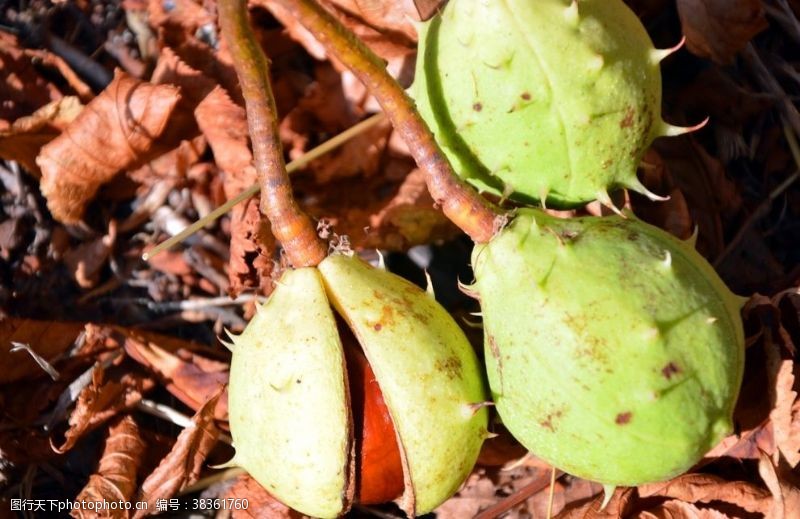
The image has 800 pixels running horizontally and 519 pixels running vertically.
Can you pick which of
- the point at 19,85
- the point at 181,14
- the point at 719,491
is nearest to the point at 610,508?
the point at 719,491

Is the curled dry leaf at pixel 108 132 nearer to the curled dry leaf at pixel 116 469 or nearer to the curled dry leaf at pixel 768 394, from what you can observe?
the curled dry leaf at pixel 116 469

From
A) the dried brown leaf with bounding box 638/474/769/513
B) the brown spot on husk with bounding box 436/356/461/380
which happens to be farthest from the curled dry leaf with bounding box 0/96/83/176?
the dried brown leaf with bounding box 638/474/769/513

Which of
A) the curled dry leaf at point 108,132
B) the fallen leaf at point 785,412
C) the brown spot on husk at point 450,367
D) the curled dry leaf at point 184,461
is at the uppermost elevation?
the curled dry leaf at point 108,132

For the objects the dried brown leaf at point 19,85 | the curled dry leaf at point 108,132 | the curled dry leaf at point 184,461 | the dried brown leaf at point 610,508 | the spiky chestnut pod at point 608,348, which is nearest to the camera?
the spiky chestnut pod at point 608,348

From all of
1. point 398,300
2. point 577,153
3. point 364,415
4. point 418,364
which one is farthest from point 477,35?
point 364,415

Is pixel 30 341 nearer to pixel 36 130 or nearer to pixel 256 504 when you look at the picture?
pixel 36 130

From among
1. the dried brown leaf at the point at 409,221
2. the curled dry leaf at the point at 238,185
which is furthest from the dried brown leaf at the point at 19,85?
the dried brown leaf at the point at 409,221

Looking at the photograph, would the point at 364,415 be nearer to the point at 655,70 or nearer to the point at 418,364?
the point at 418,364
